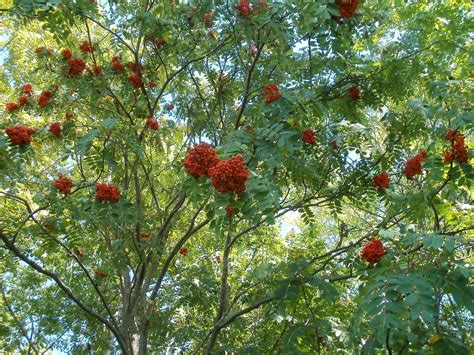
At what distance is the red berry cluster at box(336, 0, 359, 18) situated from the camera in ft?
13.0

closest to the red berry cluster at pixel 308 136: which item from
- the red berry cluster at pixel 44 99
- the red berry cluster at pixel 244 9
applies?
the red berry cluster at pixel 244 9

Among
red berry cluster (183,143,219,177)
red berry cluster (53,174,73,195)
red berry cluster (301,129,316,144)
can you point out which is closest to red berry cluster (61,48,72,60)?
red berry cluster (53,174,73,195)

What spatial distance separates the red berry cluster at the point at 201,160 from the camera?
287cm

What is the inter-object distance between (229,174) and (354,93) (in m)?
2.72

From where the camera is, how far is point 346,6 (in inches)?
157

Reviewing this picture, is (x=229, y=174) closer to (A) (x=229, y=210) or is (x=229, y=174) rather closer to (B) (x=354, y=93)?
(A) (x=229, y=210)

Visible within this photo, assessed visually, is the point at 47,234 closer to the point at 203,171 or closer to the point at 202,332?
the point at 203,171

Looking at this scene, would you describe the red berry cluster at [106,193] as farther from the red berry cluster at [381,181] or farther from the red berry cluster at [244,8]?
the red berry cluster at [381,181]

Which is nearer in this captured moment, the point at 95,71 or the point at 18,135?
the point at 18,135

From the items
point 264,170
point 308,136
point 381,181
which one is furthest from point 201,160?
point 381,181

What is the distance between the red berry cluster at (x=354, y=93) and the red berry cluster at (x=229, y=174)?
2596 mm

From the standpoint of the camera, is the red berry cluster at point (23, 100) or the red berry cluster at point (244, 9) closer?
the red berry cluster at point (244, 9)

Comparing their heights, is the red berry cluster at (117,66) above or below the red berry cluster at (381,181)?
above

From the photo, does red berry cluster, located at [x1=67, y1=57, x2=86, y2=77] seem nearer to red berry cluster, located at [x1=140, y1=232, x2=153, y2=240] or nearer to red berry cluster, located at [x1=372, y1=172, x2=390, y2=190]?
red berry cluster, located at [x1=140, y1=232, x2=153, y2=240]
